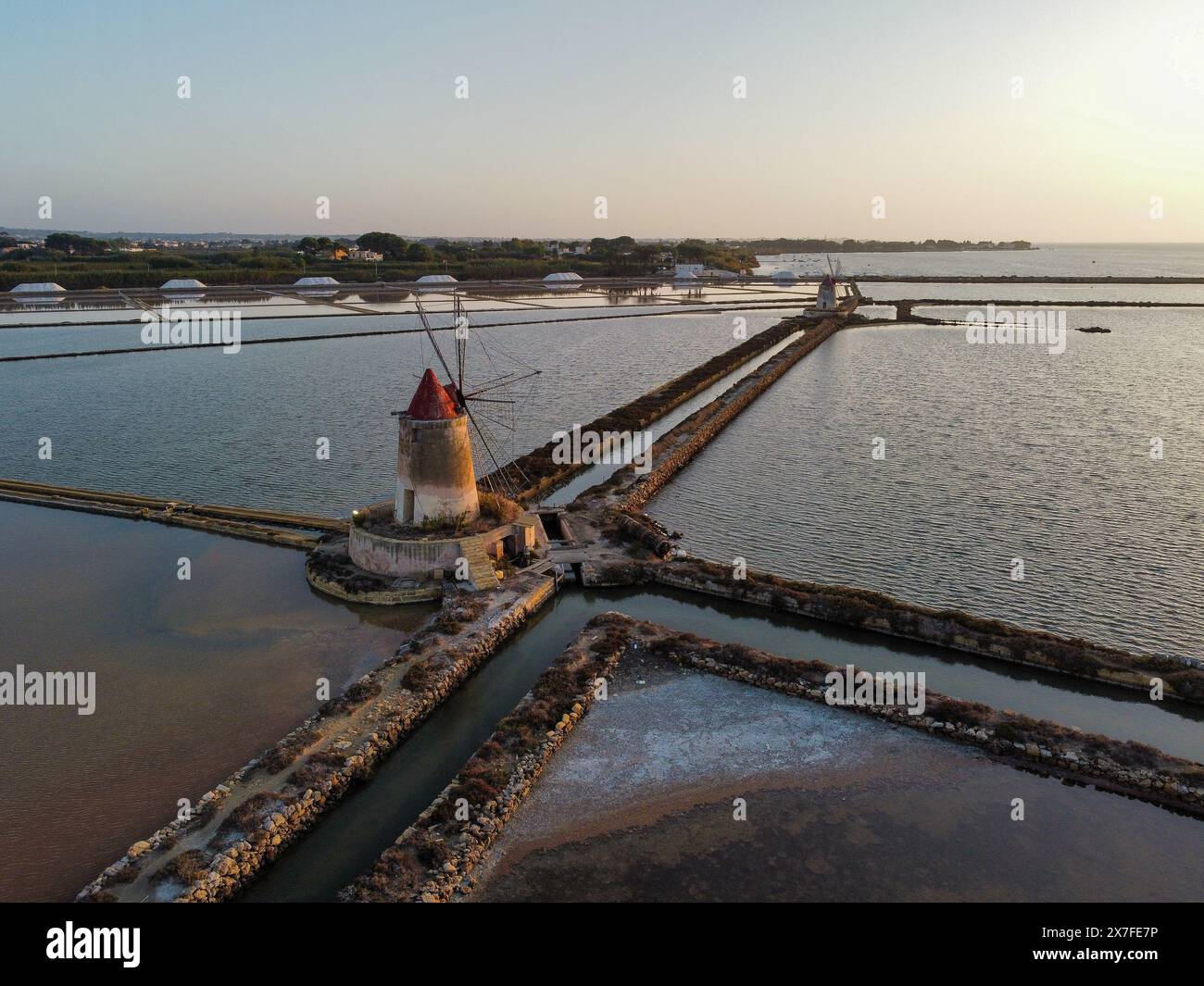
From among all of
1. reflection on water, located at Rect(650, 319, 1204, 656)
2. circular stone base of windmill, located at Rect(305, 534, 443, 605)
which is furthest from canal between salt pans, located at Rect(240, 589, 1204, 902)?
circular stone base of windmill, located at Rect(305, 534, 443, 605)

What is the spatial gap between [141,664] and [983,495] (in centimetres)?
2006

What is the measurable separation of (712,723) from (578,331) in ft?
155

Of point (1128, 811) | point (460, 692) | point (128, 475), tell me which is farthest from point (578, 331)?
point (1128, 811)

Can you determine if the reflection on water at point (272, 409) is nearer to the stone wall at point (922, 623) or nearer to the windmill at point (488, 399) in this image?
the windmill at point (488, 399)

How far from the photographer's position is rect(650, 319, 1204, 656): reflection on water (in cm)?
1510

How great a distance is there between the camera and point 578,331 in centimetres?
5575

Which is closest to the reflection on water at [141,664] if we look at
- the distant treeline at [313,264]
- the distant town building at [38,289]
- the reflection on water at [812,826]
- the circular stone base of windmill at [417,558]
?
the circular stone base of windmill at [417,558]

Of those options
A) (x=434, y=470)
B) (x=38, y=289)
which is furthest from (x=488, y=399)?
(x=38, y=289)

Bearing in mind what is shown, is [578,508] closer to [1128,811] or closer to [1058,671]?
[1058,671]

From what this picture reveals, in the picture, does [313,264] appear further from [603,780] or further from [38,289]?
[603,780]

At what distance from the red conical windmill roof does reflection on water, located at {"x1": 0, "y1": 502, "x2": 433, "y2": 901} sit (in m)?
3.78

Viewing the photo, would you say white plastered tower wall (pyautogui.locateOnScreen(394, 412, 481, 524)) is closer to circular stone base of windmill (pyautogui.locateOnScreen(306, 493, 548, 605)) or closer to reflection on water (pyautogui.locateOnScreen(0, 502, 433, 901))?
circular stone base of windmill (pyautogui.locateOnScreen(306, 493, 548, 605))

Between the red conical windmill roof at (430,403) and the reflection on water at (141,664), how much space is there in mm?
3778

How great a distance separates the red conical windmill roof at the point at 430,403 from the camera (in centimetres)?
1488
